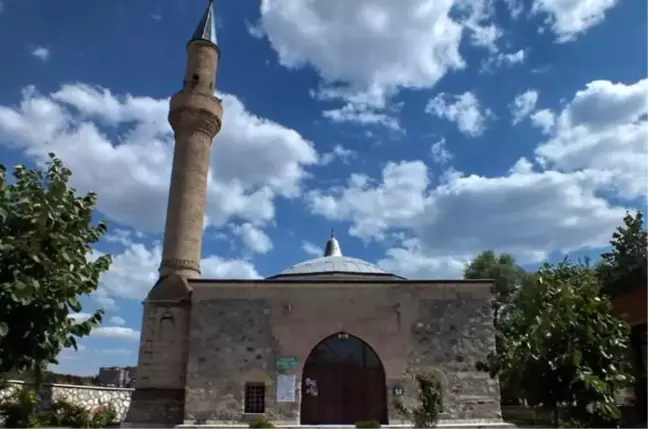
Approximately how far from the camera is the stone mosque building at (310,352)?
13.9m

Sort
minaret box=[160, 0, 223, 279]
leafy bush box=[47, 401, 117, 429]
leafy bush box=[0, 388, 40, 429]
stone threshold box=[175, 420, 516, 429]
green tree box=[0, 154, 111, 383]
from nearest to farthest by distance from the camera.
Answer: green tree box=[0, 154, 111, 383] < leafy bush box=[0, 388, 40, 429] < stone threshold box=[175, 420, 516, 429] < leafy bush box=[47, 401, 117, 429] < minaret box=[160, 0, 223, 279]

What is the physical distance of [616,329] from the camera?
5.93 m

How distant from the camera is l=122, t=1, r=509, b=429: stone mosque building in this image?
13.9 metres

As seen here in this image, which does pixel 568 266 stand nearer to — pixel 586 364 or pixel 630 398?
pixel 586 364

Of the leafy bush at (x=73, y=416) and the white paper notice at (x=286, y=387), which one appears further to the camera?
the leafy bush at (x=73, y=416)

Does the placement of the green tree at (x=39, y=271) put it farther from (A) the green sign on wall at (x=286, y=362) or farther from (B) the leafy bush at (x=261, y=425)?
(A) the green sign on wall at (x=286, y=362)

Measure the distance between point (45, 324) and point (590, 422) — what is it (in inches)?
211

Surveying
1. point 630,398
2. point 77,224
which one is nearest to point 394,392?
point 630,398

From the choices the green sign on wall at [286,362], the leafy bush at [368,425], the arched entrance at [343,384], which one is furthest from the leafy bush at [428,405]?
the green sign on wall at [286,362]

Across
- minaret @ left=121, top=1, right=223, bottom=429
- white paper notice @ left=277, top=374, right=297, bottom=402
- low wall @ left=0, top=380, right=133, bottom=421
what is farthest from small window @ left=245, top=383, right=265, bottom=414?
low wall @ left=0, top=380, right=133, bottom=421

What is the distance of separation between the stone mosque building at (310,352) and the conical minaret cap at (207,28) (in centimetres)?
921

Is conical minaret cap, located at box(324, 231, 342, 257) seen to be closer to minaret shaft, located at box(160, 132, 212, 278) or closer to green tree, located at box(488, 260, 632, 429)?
minaret shaft, located at box(160, 132, 212, 278)

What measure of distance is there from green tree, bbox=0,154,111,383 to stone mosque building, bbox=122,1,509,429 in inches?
386

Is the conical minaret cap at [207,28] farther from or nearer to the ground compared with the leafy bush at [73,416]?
farther from the ground
